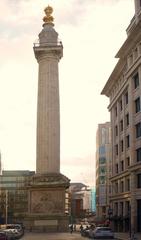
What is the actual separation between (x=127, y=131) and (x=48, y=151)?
47.0 feet

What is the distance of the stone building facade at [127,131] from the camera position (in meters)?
67.4

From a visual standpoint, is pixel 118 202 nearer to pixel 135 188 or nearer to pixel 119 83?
pixel 135 188

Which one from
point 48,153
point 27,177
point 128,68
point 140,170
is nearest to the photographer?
point 140,170

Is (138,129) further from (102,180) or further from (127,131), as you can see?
(102,180)

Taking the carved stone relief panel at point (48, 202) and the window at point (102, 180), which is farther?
the window at point (102, 180)

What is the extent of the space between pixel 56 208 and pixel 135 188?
14547mm

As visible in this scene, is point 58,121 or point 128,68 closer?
point 128,68

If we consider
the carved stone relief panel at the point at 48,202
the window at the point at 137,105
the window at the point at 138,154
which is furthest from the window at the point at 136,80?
the carved stone relief panel at the point at 48,202

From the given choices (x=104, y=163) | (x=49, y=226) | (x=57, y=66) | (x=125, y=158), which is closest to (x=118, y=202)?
(x=125, y=158)

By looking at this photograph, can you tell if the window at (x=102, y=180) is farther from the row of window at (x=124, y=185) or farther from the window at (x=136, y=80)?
the window at (x=136, y=80)

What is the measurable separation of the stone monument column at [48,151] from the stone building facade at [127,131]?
32.6ft

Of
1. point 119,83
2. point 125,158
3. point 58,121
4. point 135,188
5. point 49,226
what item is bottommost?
point 49,226

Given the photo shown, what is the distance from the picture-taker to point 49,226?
74438 mm

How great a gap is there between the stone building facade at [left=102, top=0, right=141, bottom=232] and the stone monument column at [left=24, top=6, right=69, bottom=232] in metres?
9.92
